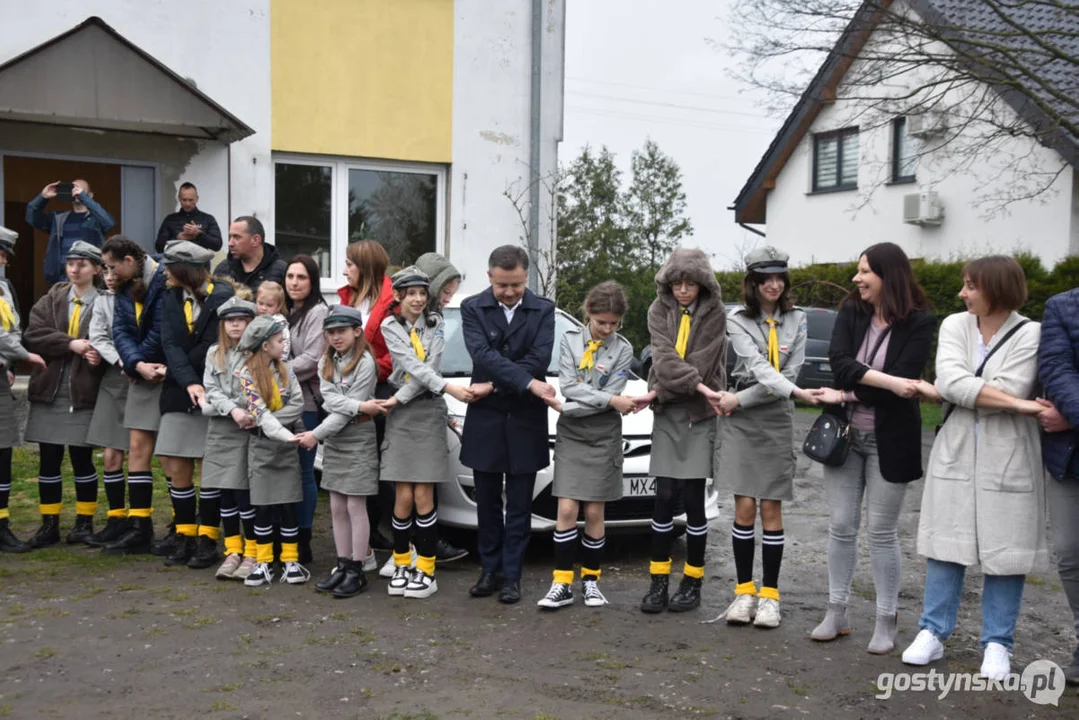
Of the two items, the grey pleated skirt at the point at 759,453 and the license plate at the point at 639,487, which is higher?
the grey pleated skirt at the point at 759,453

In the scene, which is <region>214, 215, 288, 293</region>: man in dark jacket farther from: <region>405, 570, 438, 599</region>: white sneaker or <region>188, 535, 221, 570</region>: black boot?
<region>405, 570, 438, 599</region>: white sneaker

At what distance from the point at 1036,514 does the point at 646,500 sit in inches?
105

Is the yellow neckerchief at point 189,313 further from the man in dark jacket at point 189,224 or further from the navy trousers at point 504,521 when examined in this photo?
the man in dark jacket at point 189,224

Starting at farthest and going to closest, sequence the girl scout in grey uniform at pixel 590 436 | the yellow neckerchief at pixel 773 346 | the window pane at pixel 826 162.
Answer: the window pane at pixel 826 162
the girl scout in grey uniform at pixel 590 436
the yellow neckerchief at pixel 773 346

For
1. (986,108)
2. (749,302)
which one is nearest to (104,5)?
(749,302)

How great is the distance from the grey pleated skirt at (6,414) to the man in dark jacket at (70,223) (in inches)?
126

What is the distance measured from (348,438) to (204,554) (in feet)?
4.57

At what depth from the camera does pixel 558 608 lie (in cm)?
625

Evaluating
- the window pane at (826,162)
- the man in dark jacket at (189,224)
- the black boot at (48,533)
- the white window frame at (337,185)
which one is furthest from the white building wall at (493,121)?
the window pane at (826,162)

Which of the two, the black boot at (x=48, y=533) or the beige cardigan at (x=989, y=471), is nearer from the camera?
the beige cardigan at (x=989, y=471)

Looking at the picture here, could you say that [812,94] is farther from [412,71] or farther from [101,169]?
[101,169]

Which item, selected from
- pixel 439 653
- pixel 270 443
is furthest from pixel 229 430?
pixel 439 653

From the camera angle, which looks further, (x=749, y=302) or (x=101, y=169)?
(x=101, y=169)

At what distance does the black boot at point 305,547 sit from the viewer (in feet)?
23.7
